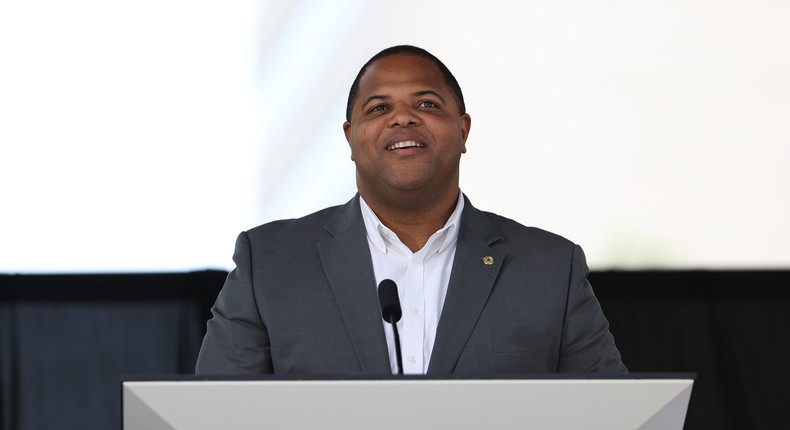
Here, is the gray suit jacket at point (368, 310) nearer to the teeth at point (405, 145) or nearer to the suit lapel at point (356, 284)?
the suit lapel at point (356, 284)

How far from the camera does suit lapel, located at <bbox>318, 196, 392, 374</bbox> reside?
6.81 feet

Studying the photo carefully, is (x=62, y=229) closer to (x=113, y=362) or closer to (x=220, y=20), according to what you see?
(x=113, y=362)

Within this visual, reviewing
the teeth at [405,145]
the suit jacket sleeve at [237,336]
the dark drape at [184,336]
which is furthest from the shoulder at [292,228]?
the dark drape at [184,336]

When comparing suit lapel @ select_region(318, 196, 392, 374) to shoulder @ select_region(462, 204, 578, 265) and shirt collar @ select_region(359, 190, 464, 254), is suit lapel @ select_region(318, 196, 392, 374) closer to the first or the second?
shirt collar @ select_region(359, 190, 464, 254)

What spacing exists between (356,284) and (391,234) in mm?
195

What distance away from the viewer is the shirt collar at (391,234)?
2311 mm

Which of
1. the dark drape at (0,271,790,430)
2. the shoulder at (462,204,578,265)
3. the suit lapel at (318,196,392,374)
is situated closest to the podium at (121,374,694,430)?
the suit lapel at (318,196,392,374)

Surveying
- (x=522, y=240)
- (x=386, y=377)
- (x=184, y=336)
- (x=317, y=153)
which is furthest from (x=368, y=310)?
(x=184, y=336)

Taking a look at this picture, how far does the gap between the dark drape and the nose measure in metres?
1.74

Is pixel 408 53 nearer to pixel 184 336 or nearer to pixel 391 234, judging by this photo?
pixel 391 234

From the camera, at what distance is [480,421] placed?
1243mm

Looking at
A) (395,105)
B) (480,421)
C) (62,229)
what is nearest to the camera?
(480,421)

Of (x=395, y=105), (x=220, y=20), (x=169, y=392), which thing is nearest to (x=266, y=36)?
Result: (x=220, y=20)

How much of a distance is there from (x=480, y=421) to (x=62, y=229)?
2.85m
